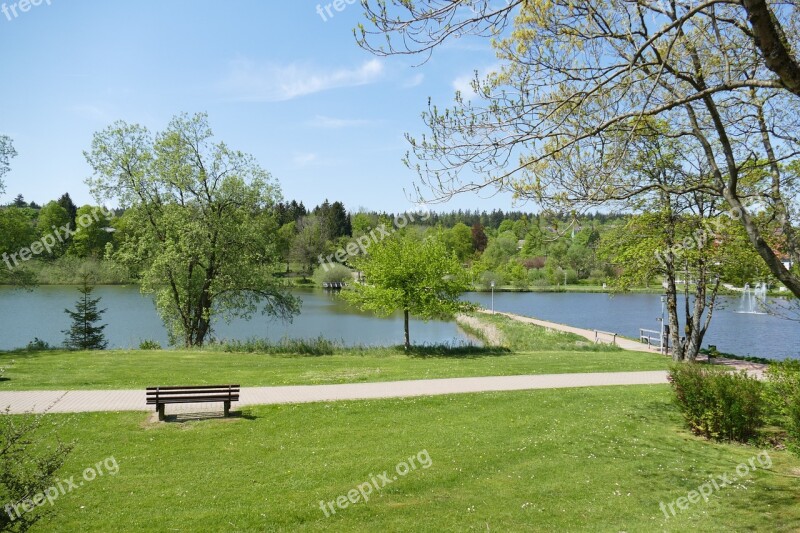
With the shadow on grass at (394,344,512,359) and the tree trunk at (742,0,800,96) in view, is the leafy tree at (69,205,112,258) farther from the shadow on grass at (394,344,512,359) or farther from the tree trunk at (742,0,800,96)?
the tree trunk at (742,0,800,96)

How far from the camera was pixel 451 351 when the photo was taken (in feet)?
69.8

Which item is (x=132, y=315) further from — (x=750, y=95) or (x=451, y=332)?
(x=750, y=95)

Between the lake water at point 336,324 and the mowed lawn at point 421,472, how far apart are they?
13.7 m

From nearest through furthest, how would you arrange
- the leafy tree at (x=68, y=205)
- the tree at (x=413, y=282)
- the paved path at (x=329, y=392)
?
the paved path at (x=329, y=392) < the tree at (x=413, y=282) < the leafy tree at (x=68, y=205)

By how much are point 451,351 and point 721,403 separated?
41.3 feet

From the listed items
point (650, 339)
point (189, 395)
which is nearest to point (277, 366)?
point (189, 395)

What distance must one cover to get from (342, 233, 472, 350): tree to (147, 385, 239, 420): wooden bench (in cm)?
1095

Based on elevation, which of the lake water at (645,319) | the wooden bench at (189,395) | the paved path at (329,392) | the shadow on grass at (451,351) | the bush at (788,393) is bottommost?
the lake water at (645,319)

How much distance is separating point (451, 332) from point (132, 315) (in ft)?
76.7

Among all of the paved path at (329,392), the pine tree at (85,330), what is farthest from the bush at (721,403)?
the pine tree at (85,330)

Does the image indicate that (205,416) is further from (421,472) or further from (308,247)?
(308,247)

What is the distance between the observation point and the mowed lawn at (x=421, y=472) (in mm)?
6453

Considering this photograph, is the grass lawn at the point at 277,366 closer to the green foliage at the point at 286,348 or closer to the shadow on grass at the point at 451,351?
the shadow on grass at the point at 451,351

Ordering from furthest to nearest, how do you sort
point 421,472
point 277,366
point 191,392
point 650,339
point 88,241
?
point 88,241, point 650,339, point 277,366, point 191,392, point 421,472
